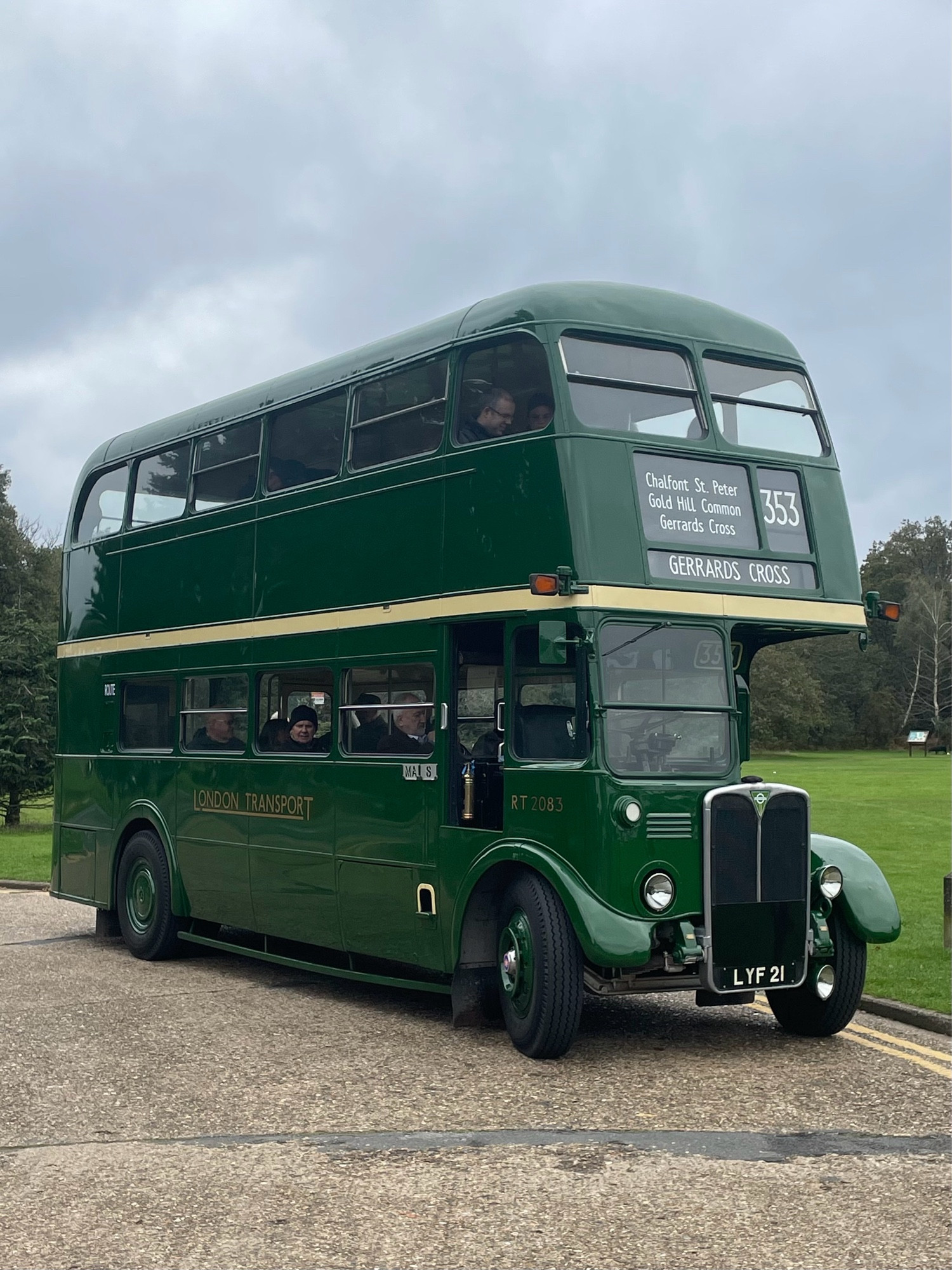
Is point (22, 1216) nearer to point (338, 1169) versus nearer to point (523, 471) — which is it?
point (338, 1169)

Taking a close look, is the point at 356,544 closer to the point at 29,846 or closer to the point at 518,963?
the point at 518,963

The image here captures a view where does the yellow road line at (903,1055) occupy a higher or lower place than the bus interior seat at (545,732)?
lower

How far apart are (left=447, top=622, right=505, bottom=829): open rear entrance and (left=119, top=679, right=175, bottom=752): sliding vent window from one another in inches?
166

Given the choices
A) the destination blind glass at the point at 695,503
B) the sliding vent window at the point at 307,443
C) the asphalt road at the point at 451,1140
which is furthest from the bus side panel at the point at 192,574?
the destination blind glass at the point at 695,503

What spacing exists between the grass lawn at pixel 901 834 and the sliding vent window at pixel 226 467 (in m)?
4.60

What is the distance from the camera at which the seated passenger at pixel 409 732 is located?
34.1ft

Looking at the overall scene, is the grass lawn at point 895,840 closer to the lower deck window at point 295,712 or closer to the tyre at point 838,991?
the tyre at point 838,991

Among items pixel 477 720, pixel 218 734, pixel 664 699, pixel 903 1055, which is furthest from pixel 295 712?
pixel 903 1055

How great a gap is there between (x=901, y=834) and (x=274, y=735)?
18.8 m

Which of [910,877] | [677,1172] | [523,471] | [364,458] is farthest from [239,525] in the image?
[910,877]

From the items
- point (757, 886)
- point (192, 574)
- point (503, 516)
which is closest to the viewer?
point (757, 886)

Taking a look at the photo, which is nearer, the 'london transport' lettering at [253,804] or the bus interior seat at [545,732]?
the bus interior seat at [545,732]

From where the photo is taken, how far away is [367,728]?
11000 millimetres

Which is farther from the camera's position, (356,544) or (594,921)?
(356,544)
